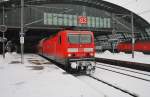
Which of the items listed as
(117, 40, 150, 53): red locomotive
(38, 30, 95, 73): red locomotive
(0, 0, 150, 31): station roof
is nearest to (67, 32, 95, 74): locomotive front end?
(38, 30, 95, 73): red locomotive

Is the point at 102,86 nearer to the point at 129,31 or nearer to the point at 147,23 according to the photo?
the point at 129,31

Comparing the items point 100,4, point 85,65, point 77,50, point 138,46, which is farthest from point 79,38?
point 100,4

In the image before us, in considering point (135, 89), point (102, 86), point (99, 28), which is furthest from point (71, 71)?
point (99, 28)

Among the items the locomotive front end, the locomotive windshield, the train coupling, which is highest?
the locomotive windshield

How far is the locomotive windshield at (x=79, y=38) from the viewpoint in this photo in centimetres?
1593

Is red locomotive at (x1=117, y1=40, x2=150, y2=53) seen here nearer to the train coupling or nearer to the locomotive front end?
the locomotive front end

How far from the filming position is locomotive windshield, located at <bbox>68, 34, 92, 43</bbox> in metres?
15.9

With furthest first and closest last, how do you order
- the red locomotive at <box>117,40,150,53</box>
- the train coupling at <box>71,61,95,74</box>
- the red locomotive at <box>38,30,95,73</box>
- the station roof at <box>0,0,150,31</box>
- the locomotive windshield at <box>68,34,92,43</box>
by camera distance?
the station roof at <box>0,0,150,31</box>, the red locomotive at <box>117,40,150,53</box>, the locomotive windshield at <box>68,34,92,43</box>, the red locomotive at <box>38,30,95,73</box>, the train coupling at <box>71,61,95,74</box>

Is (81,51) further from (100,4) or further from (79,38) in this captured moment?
(100,4)

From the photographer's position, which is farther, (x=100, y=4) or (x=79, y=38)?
(x=100, y=4)

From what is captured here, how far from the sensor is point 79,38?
635 inches

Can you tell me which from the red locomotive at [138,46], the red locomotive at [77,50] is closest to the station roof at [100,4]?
the red locomotive at [138,46]

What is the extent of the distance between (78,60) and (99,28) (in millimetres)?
40098

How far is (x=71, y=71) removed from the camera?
16.9 metres
